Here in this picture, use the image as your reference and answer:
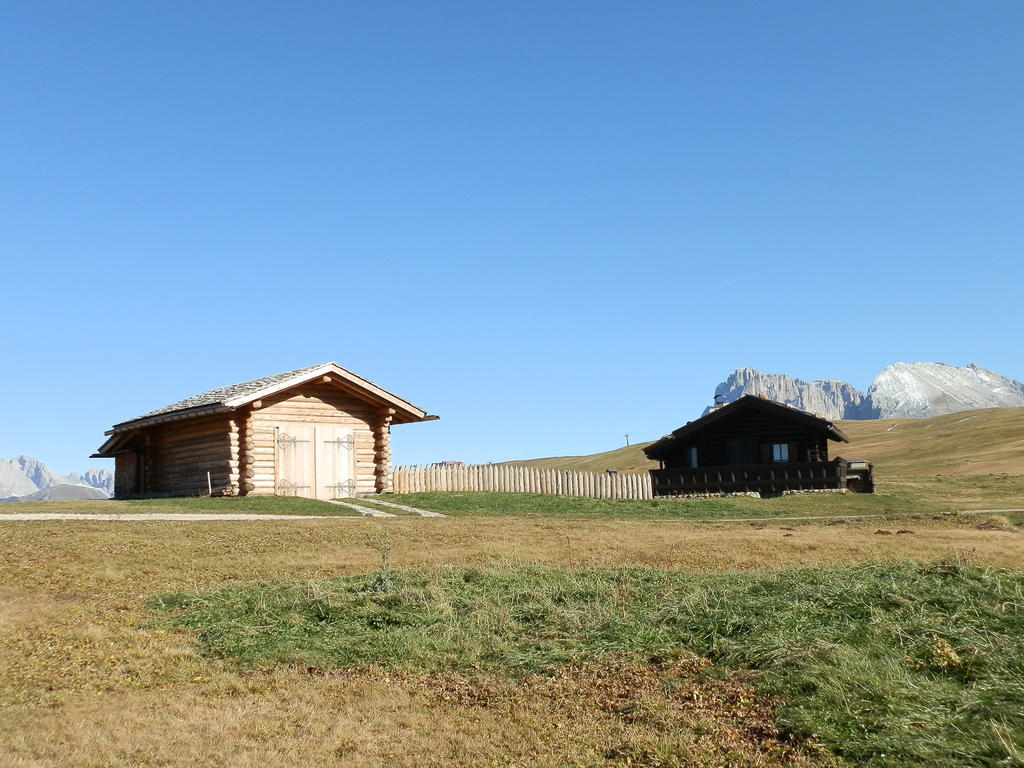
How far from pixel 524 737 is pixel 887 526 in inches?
788

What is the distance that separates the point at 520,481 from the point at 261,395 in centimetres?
1412

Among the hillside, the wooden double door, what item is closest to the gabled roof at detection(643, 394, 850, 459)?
the wooden double door

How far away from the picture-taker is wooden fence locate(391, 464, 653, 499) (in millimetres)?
38438

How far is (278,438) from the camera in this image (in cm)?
3288

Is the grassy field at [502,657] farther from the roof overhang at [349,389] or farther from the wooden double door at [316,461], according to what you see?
the wooden double door at [316,461]

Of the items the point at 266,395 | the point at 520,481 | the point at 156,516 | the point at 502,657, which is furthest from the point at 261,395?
the point at 502,657

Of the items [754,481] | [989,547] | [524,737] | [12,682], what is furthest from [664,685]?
[754,481]

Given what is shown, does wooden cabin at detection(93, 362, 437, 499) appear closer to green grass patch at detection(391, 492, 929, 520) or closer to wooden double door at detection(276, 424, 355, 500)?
wooden double door at detection(276, 424, 355, 500)

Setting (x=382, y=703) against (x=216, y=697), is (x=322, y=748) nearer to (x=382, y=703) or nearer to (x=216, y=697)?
(x=382, y=703)

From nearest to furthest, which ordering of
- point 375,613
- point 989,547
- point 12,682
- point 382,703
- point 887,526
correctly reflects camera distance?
point 382,703 < point 12,682 < point 375,613 < point 989,547 < point 887,526

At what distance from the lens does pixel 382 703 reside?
26.5 feet

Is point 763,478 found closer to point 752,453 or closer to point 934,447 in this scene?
point 752,453

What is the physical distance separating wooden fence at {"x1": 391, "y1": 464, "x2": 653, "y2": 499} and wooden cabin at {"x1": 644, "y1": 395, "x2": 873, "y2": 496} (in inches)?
113

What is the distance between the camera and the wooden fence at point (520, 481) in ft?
126
